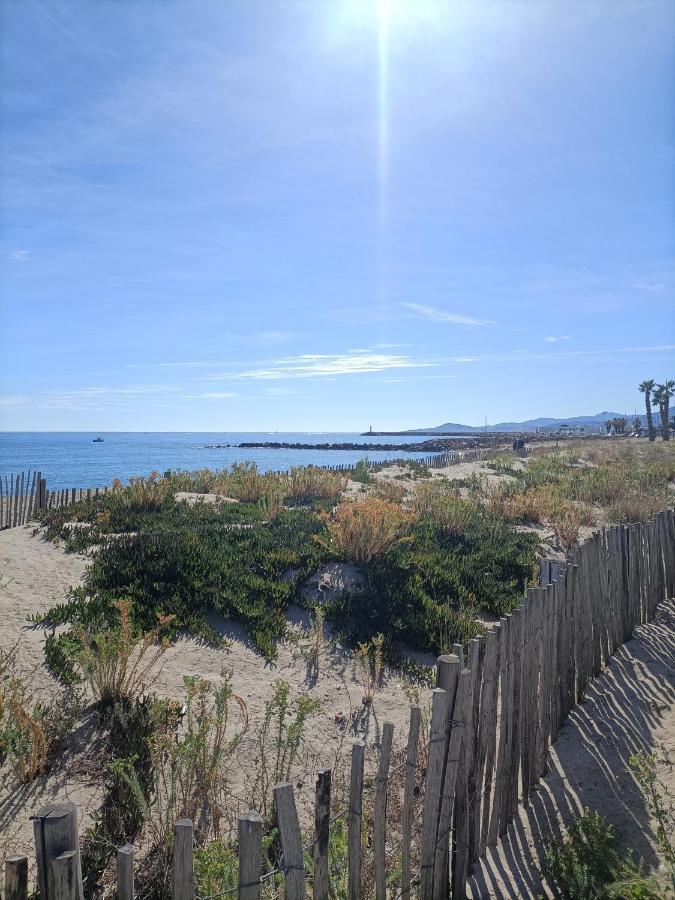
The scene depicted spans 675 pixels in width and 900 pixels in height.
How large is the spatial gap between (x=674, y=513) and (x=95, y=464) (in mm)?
65062

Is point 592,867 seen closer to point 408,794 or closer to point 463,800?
point 463,800

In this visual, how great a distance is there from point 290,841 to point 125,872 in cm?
55

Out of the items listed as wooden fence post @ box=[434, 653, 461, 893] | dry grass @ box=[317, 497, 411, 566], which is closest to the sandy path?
wooden fence post @ box=[434, 653, 461, 893]

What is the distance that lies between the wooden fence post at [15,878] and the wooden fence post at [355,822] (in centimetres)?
113

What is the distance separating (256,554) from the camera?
805 cm

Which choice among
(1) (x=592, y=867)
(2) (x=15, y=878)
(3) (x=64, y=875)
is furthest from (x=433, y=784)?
(2) (x=15, y=878)

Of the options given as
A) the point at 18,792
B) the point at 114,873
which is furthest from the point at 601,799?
the point at 18,792

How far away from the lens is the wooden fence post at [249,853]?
174 cm

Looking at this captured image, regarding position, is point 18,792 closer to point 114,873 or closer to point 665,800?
point 114,873

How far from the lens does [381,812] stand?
2.44m

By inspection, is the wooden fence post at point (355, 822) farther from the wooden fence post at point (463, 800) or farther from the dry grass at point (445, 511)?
the dry grass at point (445, 511)

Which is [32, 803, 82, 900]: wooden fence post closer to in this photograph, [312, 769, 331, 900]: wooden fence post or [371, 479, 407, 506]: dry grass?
[312, 769, 331, 900]: wooden fence post

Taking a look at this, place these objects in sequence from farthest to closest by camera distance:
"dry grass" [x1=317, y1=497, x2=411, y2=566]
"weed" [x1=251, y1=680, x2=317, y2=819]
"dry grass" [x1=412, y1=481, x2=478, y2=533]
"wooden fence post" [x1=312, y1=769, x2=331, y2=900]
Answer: "dry grass" [x1=412, y1=481, x2=478, y2=533] < "dry grass" [x1=317, y1=497, x2=411, y2=566] < "weed" [x1=251, y1=680, x2=317, y2=819] < "wooden fence post" [x1=312, y1=769, x2=331, y2=900]

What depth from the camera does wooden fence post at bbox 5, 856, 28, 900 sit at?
1629 millimetres
